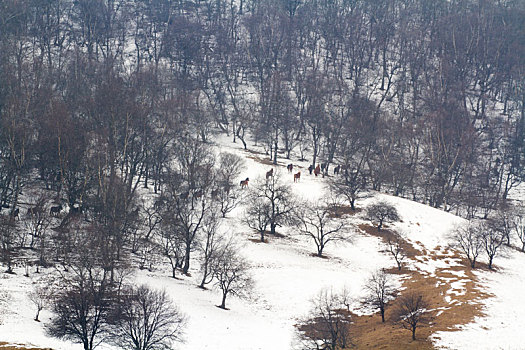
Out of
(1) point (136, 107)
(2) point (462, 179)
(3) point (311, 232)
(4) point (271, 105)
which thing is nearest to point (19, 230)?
(1) point (136, 107)

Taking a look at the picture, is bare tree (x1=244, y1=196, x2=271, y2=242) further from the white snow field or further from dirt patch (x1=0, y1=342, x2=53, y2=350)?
dirt patch (x1=0, y1=342, x2=53, y2=350)

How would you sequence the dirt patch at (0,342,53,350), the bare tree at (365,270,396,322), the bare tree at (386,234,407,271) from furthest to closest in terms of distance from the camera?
the bare tree at (386,234,407,271)
the bare tree at (365,270,396,322)
the dirt patch at (0,342,53,350)

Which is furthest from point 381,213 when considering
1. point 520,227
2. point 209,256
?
point 209,256

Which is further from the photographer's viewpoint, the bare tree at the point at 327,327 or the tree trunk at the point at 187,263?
the tree trunk at the point at 187,263

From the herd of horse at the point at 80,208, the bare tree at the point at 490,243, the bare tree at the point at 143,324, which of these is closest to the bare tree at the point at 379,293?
the bare tree at the point at 490,243

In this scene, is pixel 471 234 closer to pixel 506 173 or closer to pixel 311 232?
pixel 311 232

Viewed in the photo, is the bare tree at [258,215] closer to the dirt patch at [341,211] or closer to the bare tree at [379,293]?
the dirt patch at [341,211]

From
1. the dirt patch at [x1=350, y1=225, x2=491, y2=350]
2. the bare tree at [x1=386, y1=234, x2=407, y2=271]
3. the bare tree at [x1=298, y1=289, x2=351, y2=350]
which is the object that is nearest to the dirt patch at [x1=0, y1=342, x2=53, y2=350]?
the bare tree at [x1=298, y1=289, x2=351, y2=350]
